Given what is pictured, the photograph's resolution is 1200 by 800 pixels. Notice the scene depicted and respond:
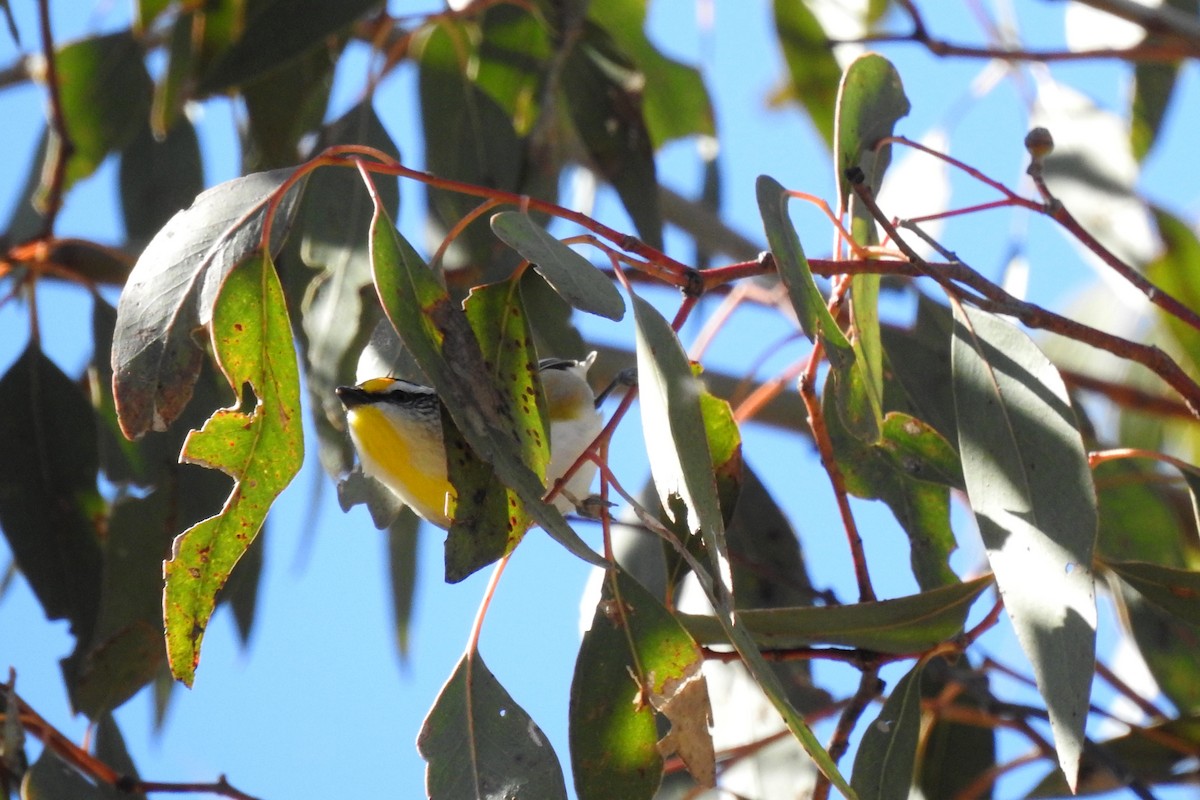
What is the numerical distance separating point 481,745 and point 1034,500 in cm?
49

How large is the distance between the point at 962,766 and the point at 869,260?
952 millimetres

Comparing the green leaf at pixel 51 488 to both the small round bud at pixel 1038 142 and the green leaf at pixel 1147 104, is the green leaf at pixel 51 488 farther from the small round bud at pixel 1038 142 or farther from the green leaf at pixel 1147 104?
the green leaf at pixel 1147 104

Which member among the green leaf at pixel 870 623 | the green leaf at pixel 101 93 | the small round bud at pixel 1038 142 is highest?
the green leaf at pixel 101 93

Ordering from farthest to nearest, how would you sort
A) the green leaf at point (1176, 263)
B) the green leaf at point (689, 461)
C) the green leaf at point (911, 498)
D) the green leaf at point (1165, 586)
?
the green leaf at point (1176, 263), the green leaf at point (911, 498), the green leaf at point (1165, 586), the green leaf at point (689, 461)

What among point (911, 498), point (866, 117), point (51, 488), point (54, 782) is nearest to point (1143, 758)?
point (911, 498)

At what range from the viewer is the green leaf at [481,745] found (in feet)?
3.22

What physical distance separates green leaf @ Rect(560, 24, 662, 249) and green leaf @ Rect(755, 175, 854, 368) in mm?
844

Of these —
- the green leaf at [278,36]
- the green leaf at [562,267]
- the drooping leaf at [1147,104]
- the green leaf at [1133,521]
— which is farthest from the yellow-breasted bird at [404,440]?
the drooping leaf at [1147,104]

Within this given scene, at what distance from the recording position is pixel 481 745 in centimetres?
101

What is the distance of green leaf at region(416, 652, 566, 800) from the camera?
0.98 metres

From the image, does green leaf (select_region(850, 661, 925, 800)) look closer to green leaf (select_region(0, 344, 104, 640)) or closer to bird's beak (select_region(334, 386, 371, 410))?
bird's beak (select_region(334, 386, 371, 410))

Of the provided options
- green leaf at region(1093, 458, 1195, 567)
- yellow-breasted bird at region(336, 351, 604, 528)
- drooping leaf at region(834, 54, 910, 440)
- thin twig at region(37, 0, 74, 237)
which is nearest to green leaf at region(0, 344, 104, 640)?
thin twig at region(37, 0, 74, 237)

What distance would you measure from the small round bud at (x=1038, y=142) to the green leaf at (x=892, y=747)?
0.46 metres

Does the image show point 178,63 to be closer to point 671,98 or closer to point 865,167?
point 671,98
